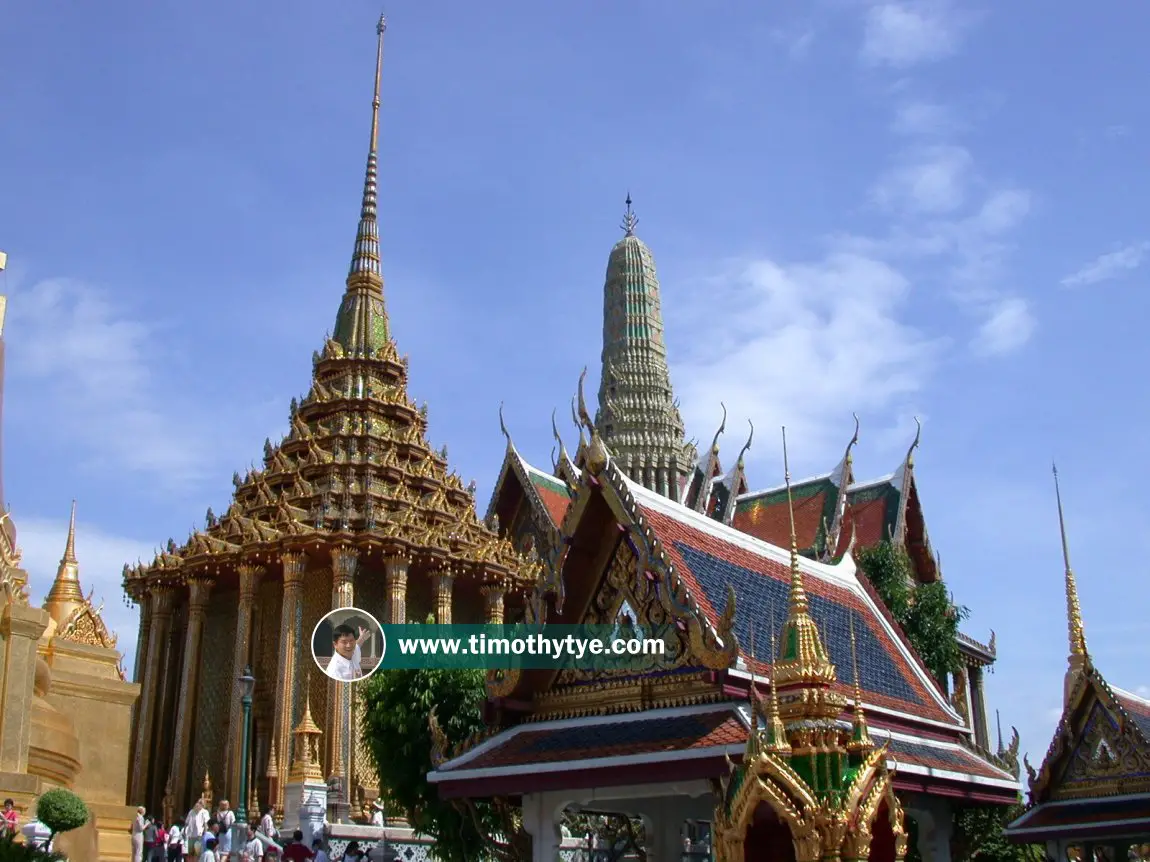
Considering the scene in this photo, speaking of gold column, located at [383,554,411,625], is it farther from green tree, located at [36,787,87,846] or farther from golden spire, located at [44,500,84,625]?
green tree, located at [36,787,87,846]

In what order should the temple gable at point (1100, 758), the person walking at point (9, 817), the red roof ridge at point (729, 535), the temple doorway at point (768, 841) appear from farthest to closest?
the red roof ridge at point (729, 535), the temple gable at point (1100, 758), the person walking at point (9, 817), the temple doorway at point (768, 841)

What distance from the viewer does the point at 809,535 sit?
3341 centimetres

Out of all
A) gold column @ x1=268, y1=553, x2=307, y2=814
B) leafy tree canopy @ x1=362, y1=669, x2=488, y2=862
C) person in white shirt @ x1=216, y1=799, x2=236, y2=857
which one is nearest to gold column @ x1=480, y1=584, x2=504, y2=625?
gold column @ x1=268, y1=553, x2=307, y2=814

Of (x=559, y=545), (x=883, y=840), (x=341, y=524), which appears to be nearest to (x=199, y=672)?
(x=341, y=524)

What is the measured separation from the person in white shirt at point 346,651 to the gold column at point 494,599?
11.9 ft

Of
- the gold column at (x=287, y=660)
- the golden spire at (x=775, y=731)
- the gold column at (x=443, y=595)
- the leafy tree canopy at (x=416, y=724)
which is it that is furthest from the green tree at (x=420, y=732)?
the gold column at (x=443, y=595)

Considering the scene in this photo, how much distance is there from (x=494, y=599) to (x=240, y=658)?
631 cm

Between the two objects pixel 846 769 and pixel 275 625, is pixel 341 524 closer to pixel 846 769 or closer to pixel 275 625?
pixel 275 625

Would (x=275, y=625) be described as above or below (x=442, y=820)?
above

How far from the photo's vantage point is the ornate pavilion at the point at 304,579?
1136 inches

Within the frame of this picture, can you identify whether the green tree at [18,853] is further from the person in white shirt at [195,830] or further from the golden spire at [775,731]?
the person in white shirt at [195,830]

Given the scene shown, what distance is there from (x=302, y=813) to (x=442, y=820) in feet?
24.7

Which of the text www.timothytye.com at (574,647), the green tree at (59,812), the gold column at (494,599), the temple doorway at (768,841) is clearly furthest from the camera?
the gold column at (494,599)

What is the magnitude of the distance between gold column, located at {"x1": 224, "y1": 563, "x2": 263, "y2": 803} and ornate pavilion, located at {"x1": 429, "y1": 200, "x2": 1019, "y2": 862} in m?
18.6
